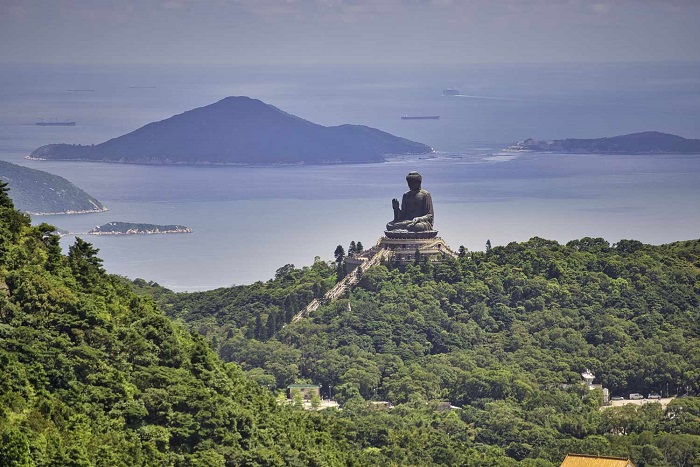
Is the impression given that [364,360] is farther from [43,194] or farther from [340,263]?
[43,194]

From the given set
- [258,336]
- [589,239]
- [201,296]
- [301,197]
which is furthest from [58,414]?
[301,197]

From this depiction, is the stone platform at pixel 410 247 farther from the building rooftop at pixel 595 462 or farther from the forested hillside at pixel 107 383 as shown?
the building rooftop at pixel 595 462

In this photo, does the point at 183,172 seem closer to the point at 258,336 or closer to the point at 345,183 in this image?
the point at 345,183

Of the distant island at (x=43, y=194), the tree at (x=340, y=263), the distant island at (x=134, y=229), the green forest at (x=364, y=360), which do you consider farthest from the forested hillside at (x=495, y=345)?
the distant island at (x=43, y=194)

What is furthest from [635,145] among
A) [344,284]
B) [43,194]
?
[344,284]

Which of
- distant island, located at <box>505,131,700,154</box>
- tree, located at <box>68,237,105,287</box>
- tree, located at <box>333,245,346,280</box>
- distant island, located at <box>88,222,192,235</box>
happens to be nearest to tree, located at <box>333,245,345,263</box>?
tree, located at <box>333,245,346,280</box>

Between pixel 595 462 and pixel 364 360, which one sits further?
pixel 364 360
